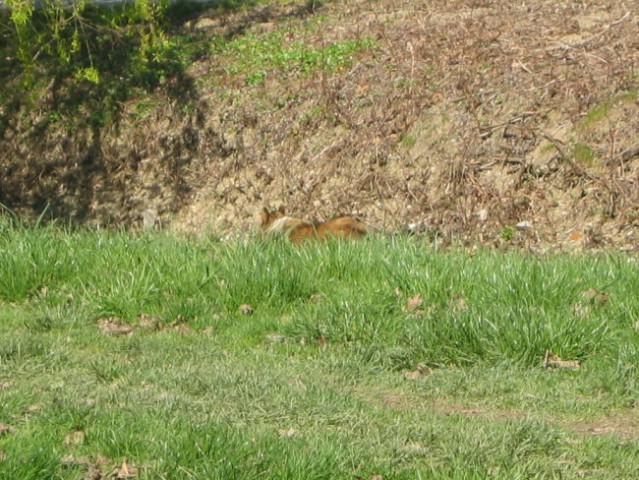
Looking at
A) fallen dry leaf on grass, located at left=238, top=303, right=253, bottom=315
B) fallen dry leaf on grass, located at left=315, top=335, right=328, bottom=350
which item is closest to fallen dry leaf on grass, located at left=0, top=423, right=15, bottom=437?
fallen dry leaf on grass, located at left=315, top=335, right=328, bottom=350

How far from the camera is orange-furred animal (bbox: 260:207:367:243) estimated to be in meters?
9.04

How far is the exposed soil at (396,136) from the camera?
35.3 ft

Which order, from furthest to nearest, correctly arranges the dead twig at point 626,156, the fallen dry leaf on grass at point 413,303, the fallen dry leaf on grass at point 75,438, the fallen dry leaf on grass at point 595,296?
the dead twig at point 626,156, the fallen dry leaf on grass at point 413,303, the fallen dry leaf on grass at point 595,296, the fallen dry leaf on grass at point 75,438

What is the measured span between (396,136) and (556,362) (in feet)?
21.0

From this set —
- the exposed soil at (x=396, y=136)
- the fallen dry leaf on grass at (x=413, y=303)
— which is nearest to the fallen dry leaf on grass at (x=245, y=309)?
the fallen dry leaf on grass at (x=413, y=303)

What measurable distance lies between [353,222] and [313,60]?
14.1ft

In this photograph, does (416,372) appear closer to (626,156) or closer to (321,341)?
(321,341)

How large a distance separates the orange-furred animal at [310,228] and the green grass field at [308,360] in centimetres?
73

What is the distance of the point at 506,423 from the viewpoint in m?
5.15

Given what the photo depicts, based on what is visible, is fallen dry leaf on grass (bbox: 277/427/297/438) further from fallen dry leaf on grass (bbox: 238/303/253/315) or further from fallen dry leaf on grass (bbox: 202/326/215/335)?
fallen dry leaf on grass (bbox: 238/303/253/315)

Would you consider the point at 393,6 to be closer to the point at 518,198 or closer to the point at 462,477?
the point at 518,198

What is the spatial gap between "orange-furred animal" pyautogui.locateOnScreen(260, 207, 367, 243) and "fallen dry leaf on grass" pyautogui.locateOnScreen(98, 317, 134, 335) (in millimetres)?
2009

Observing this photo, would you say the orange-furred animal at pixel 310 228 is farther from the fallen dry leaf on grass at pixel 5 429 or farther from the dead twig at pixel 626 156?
the fallen dry leaf on grass at pixel 5 429

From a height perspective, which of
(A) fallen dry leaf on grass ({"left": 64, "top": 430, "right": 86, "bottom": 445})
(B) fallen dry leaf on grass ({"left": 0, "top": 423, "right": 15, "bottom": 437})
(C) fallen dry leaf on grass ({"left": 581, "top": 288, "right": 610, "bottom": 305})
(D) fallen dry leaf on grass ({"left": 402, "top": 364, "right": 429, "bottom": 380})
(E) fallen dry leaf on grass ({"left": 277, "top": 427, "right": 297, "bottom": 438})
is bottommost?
(C) fallen dry leaf on grass ({"left": 581, "top": 288, "right": 610, "bottom": 305})
